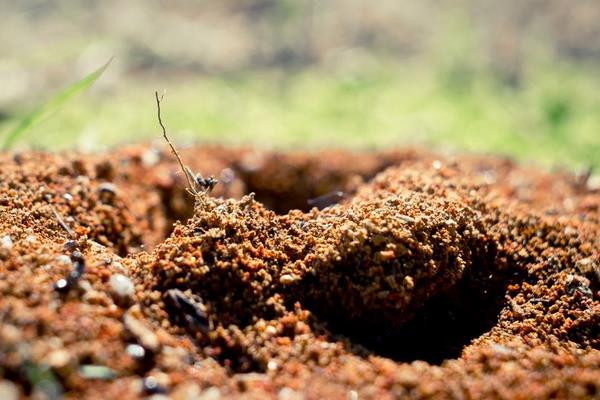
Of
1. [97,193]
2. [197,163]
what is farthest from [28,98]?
[97,193]

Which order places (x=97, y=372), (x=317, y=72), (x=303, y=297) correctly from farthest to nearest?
(x=317, y=72), (x=303, y=297), (x=97, y=372)

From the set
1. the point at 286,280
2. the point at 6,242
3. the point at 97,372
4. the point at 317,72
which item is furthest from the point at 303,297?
the point at 317,72

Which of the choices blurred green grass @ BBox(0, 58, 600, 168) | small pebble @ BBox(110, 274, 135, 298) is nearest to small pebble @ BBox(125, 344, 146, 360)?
small pebble @ BBox(110, 274, 135, 298)

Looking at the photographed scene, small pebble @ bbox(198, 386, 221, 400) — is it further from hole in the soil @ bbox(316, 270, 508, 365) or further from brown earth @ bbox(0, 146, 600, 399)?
hole in the soil @ bbox(316, 270, 508, 365)

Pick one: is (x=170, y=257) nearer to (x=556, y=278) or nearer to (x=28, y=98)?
(x=556, y=278)

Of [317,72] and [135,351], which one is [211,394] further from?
[317,72]

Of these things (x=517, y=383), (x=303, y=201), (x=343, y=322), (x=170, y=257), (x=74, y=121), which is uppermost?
(x=74, y=121)
